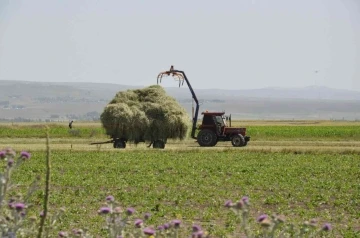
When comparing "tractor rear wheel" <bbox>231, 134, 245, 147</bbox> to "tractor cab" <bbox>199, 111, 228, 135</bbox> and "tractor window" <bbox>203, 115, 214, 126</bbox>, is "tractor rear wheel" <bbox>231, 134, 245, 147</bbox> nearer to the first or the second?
"tractor cab" <bbox>199, 111, 228, 135</bbox>

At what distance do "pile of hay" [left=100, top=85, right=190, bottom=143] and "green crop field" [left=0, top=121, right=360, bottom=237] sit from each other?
9.33 ft

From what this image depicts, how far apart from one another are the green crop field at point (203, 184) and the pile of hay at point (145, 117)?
2.84 meters

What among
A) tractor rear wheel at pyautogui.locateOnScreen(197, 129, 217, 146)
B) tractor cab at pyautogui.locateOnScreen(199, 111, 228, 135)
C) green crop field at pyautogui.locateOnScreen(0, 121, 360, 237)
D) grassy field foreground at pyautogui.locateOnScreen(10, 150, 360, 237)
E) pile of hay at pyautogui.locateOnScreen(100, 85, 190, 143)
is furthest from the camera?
tractor cab at pyautogui.locateOnScreen(199, 111, 228, 135)

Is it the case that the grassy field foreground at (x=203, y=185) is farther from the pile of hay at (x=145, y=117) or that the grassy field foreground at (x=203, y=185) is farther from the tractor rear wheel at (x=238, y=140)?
the tractor rear wheel at (x=238, y=140)

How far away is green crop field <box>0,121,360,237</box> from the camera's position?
49.7 feet

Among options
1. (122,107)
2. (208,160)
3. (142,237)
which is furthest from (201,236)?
(122,107)

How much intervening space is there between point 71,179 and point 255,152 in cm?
1286

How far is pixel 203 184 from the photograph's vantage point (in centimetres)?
2041

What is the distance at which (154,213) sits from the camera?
15312 mm

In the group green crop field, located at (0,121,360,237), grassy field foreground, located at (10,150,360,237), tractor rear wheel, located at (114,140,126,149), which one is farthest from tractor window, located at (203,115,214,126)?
grassy field foreground, located at (10,150,360,237)

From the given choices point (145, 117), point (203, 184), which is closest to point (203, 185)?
point (203, 184)

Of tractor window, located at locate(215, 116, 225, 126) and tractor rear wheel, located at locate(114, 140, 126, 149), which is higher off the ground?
tractor window, located at locate(215, 116, 225, 126)

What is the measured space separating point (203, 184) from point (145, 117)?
48.6 feet

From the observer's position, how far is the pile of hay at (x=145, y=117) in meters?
34.7
